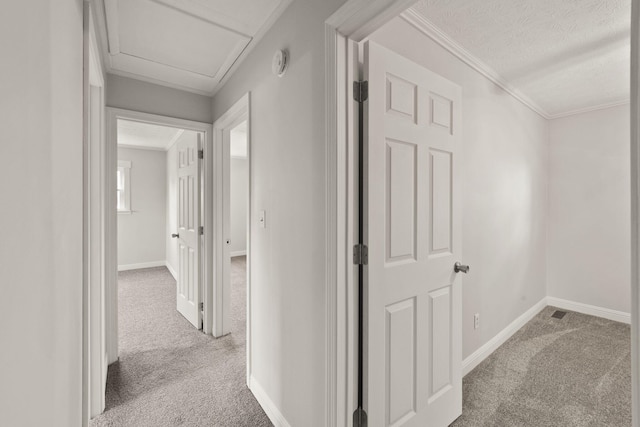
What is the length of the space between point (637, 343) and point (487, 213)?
6.32 feet

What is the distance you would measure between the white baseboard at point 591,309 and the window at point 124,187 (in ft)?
22.7

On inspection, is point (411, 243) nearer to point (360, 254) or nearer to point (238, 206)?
point (360, 254)

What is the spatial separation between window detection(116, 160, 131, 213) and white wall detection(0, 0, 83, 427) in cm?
525

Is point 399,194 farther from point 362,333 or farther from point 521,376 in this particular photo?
point 521,376

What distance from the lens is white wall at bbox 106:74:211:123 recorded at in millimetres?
2302

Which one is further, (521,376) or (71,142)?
(521,376)

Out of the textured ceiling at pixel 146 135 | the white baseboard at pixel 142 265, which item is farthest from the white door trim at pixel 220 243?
the white baseboard at pixel 142 265

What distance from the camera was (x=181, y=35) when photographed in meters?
1.84

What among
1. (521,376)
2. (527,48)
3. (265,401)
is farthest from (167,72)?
→ (521,376)

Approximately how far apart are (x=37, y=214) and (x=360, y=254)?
1072 mm

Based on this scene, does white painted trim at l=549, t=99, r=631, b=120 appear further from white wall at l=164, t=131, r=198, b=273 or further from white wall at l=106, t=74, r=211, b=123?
white wall at l=164, t=131, r=198, b=273

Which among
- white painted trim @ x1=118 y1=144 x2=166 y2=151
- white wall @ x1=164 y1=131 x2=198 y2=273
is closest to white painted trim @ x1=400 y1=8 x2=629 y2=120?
white wall @ x1=164 y1=131 x2=198 y2=273

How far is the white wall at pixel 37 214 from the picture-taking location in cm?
51

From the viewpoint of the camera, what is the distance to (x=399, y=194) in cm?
141
